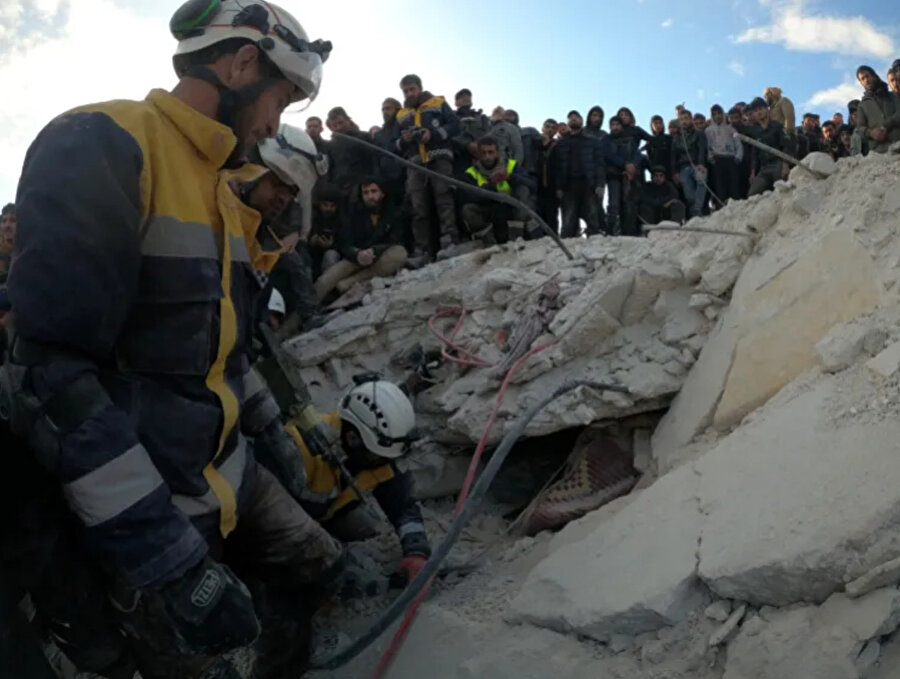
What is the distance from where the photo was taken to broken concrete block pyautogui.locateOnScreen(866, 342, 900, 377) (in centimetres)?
227

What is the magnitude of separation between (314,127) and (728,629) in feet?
22.4

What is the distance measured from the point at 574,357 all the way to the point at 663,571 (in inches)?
68.2

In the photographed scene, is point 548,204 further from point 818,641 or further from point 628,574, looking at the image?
point 818,641

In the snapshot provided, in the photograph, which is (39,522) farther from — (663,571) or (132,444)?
(663,571)

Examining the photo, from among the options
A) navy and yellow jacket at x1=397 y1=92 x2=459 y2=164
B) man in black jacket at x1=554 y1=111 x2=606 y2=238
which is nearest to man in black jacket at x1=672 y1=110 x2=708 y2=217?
man in black jacket at x1=554 y1=111 x2=606 y2=238

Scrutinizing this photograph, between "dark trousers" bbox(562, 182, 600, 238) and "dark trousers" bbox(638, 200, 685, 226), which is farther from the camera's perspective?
"dark trousers" bbox(638, 200, 685, 226)

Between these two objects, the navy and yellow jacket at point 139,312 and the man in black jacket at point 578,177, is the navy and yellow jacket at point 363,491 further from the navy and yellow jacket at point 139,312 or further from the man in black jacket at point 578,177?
the man in black jacket at point 578,177

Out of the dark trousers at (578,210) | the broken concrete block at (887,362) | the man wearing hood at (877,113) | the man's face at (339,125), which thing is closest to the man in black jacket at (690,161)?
the dark trousers at (578,210)

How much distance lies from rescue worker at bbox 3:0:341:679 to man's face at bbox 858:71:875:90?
681 centimetres

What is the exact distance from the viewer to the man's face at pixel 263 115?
5.95 feet

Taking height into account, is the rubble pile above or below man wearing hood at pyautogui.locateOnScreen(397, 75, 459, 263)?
below

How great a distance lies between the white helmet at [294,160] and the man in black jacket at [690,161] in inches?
270

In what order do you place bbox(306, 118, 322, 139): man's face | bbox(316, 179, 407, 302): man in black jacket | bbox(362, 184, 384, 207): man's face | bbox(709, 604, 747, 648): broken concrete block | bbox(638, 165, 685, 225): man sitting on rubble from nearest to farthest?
bbox(709, 604, 747, 648): broken concrete block → bbox(316, 179, 407, 302): man in black jacket → bbox(362, 184, 384, 207): man's face → bbox(306, 118, 322, 139): man's face → bbox(638, 165, 685, 225): man sitting on rubble

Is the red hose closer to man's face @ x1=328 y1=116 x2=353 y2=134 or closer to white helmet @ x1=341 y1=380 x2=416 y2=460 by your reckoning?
white helmet @ x1=341 y1=380 x2=416 y2=460
